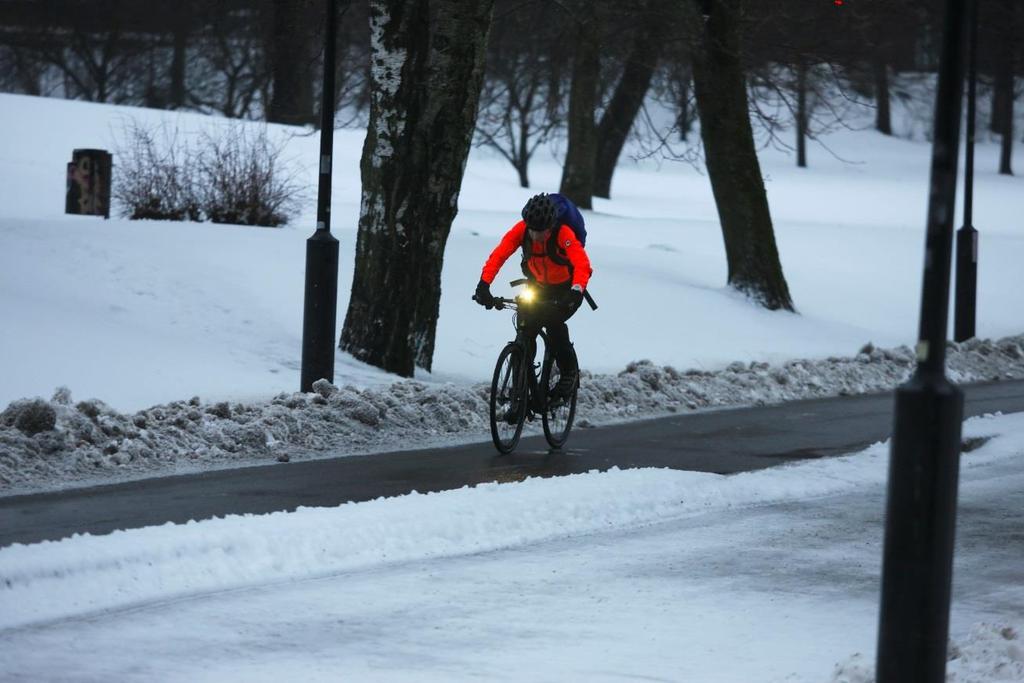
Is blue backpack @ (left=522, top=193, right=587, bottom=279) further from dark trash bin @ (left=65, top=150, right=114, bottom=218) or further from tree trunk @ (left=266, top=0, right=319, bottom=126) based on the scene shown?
dark trash bin @ (left=65, top=150, right=114, bottom=218)

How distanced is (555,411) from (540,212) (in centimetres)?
164

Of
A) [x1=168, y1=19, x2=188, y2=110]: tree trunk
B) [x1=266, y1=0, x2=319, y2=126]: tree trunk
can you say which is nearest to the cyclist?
[x1=266, y1=0, x2=319, y2=126]: tree trunk

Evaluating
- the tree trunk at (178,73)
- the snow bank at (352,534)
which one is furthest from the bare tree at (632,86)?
the tree trunk at (178,73)

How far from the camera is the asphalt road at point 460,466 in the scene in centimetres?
856

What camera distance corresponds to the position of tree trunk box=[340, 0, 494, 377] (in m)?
14.5

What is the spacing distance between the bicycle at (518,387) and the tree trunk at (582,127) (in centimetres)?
1686

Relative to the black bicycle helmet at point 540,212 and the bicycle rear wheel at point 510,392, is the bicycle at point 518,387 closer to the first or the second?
the bicycle rear wheel at point 510,392

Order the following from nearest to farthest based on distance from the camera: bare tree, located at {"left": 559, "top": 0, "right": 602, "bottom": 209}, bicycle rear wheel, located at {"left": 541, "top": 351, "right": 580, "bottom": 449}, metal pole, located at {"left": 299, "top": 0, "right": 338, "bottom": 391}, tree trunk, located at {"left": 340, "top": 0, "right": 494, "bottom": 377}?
bicycle rear wheel, located at {"left": 541, "top": 351, "right": 580, "bottom": 449} → metal pole, located at {"left": 299, "top": 0, "right": 338, "bottom": 391} → tree trunk, located at {"left": 340, "top": 0, "right": 494, "bottom": 377} → bare tree, located at {"left": 559, "top": 0, "right": 602, "bottom": 209}

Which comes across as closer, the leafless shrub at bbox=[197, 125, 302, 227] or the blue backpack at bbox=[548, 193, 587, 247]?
the blue backpack at bbox=[548, 193, 587, 247]

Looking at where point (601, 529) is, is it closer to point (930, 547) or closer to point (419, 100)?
point (930, 547)

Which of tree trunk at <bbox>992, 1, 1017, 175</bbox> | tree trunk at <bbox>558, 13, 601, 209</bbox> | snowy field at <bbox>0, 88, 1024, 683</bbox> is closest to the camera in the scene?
snowy field at <bbox>0, 88, 1024, 683</bbox>

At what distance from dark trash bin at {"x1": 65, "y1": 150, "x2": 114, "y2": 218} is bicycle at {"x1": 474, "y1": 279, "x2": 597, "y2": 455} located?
12.3 m

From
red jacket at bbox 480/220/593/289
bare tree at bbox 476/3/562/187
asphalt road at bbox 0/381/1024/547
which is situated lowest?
asphalt road at bbox 0/381/1024/547

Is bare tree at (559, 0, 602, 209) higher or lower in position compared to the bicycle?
higher
